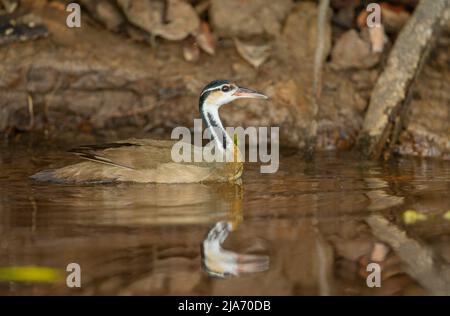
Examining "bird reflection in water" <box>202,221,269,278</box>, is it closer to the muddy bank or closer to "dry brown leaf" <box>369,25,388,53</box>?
the muddy bank

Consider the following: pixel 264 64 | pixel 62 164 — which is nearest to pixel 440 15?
pixel 264 64

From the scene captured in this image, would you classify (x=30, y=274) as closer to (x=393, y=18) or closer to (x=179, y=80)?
(x=179, y=80)

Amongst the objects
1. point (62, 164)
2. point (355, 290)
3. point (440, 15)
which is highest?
point (440, 15)

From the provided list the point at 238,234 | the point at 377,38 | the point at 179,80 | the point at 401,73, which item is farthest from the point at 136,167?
the point at 377,38

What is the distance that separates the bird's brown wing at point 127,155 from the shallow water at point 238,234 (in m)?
0.26

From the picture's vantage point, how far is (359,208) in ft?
24.8

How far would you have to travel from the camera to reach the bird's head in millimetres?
9711

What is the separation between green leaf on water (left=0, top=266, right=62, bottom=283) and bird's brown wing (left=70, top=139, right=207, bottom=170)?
3099mm

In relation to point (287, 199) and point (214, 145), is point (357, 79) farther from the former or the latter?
point (287, 199)

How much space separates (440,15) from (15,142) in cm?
570

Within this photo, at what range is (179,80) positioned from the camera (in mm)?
11477

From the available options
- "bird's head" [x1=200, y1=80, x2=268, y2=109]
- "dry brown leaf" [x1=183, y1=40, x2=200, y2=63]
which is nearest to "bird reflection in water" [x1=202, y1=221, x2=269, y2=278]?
"bird's head" [x1=200, y1=80, x2=268, y2=109]

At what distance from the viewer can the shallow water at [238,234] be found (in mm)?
5578

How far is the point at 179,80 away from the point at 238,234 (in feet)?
16.9
